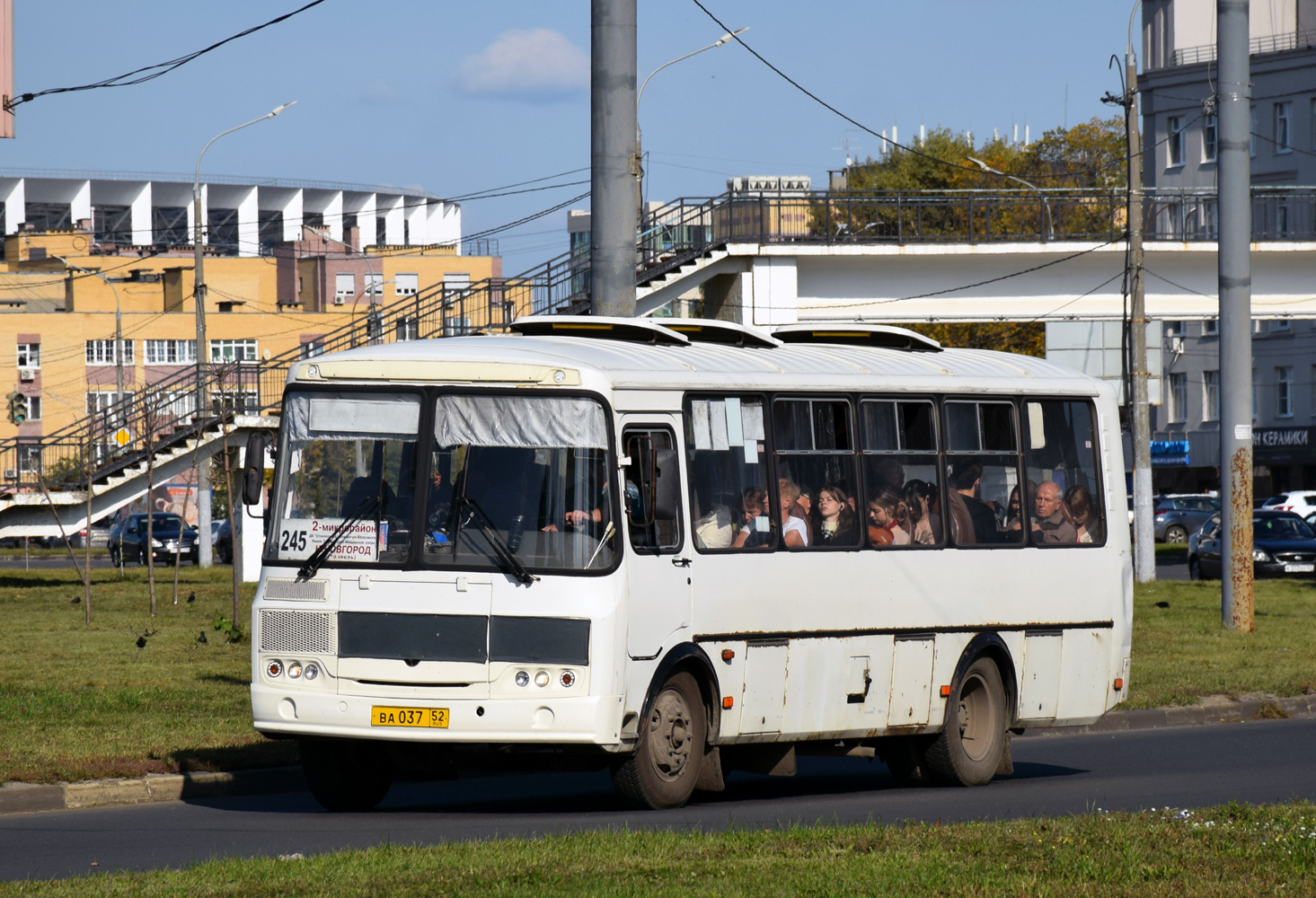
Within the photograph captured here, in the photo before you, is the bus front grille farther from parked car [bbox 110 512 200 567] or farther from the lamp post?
parked car [bbox 110 512 200 567]

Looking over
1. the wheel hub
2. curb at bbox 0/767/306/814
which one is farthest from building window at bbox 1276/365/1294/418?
the wheel hub

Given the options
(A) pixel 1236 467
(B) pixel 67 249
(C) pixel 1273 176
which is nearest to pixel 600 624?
(A) pixel 1236 467

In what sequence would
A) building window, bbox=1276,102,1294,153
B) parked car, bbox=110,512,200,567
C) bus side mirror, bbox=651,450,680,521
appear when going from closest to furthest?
bus side mirror, bbox=651,450,680,521 → parked car, bbox=110,512,200,567 → building window, bbox=1276,102,1294,153

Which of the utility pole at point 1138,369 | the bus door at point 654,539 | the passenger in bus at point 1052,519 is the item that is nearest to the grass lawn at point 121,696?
the bus door at point 654,539

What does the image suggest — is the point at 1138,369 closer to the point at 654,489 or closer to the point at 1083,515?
the point at 1083,515

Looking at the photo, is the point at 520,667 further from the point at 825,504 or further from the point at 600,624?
the point at 825,504

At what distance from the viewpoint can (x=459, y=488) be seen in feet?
35.7

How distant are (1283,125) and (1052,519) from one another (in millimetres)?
67202

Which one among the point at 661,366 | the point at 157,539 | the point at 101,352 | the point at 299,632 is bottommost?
the point at 157,539

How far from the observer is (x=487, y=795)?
41.4 feet

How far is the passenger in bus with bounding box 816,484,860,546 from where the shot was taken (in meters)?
12.4

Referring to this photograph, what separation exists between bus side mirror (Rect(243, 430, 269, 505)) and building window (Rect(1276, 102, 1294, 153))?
70308 millimetres

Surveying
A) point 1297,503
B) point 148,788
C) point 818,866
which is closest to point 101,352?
point 1297,503

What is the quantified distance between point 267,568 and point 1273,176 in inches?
2805
